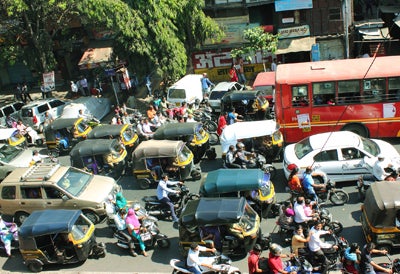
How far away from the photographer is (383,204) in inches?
458

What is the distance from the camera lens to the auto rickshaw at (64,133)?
2172 centimetres

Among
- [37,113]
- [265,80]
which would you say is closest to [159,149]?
[265,80]

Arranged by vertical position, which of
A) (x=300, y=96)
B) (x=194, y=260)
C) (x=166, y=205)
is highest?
(x=300, y=96)

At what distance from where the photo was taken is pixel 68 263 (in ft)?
45.3

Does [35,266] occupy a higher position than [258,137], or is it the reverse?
[258,137]

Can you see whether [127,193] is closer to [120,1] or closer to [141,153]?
[141,153]

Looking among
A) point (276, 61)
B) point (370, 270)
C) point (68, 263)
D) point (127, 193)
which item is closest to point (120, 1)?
point (276, 61)

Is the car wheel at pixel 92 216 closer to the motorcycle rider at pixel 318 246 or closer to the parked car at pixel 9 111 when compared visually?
the motorcycle rider at pixel 318 246

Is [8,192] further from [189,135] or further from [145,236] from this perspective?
[189,135]

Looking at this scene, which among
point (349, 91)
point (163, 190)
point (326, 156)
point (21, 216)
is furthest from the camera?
point (349, 91)

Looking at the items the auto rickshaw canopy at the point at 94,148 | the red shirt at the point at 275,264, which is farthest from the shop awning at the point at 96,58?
the red shirt at the point at 275,264

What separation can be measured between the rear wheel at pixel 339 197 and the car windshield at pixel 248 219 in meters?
3.07

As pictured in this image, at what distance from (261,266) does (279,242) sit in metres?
2.42

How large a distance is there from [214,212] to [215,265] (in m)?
1.39
